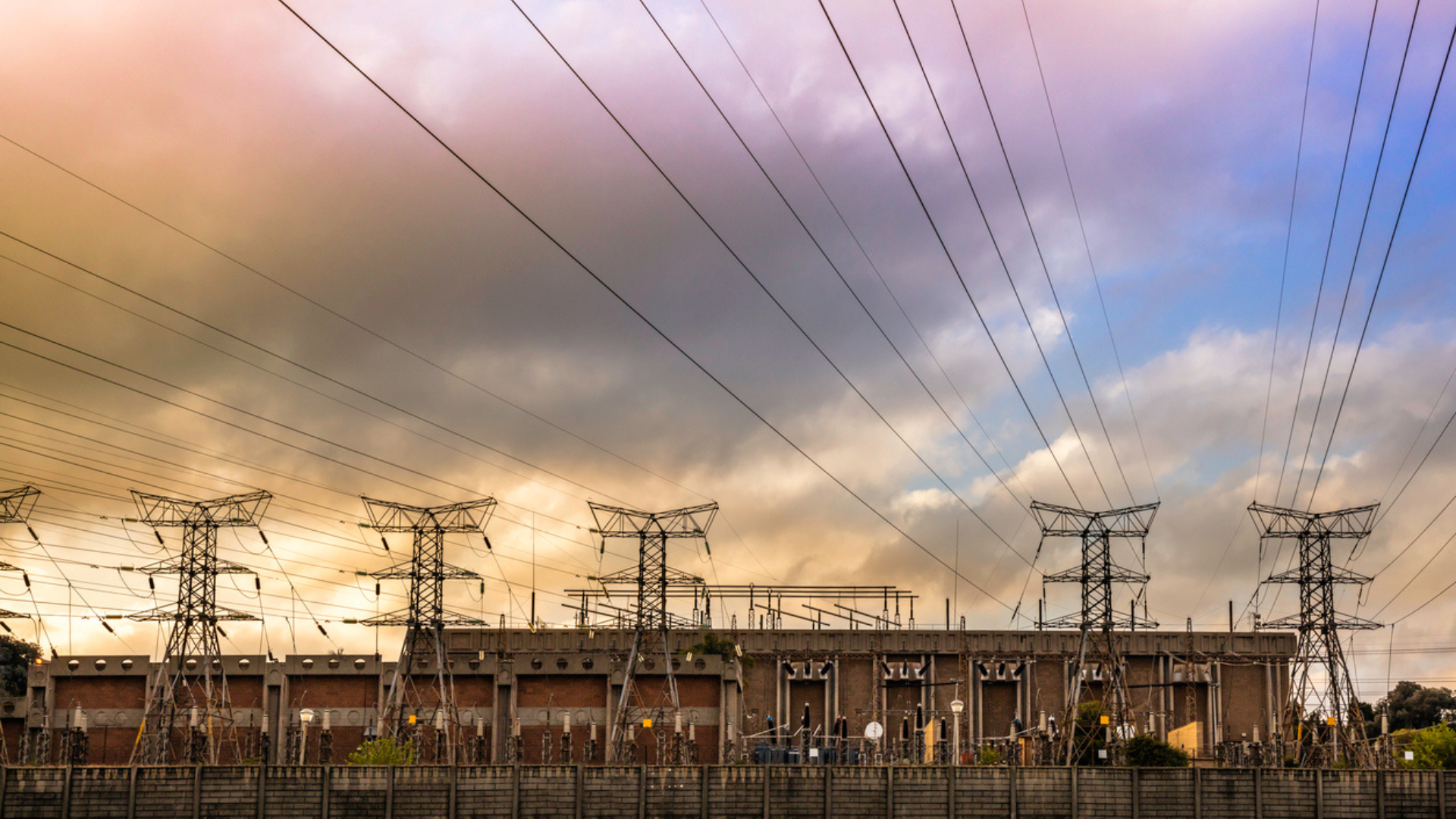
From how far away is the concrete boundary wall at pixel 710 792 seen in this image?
155ft

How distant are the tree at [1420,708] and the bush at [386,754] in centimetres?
10593

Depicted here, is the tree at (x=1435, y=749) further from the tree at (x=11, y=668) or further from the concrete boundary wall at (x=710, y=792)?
the tree at (x=11, y=668)

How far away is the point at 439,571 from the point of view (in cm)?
7494

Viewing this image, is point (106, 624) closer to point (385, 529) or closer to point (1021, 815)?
point (385, 529)

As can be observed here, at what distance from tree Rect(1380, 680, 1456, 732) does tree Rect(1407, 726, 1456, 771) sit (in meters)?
49.9

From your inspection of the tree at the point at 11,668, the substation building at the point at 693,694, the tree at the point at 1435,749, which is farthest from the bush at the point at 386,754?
the tree at the point at 11,668

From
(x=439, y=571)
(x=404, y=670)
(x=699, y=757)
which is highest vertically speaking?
(x=439, y=571)

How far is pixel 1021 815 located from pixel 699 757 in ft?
122

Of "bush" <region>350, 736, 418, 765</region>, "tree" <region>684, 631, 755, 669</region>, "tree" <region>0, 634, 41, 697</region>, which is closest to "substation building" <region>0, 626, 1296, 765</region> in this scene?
"tree" <region>684, 631, 755, 669</region>

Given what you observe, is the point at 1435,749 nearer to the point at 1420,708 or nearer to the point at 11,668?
the point at 1420,708

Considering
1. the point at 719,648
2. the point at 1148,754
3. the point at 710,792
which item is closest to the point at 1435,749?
the point at 1148,754

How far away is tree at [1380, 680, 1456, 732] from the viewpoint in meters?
136

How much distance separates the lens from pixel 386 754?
66.0 meters

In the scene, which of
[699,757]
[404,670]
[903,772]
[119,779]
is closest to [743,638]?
[699,757]
